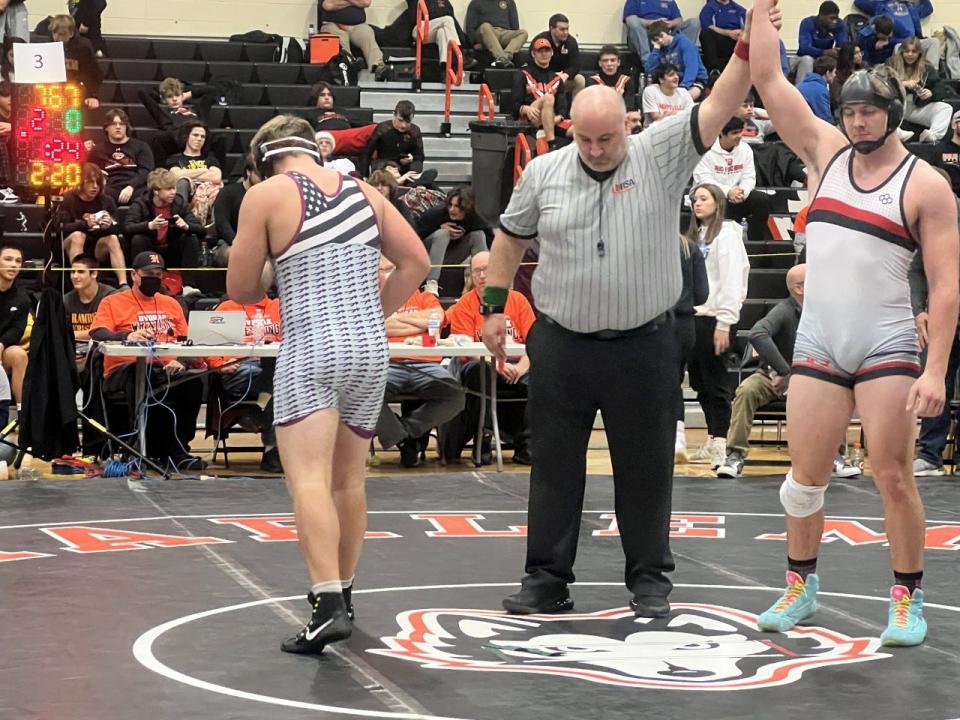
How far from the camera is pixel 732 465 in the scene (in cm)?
824

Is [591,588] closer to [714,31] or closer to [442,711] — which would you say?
[442,711]

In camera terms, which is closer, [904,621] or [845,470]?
[904,621]

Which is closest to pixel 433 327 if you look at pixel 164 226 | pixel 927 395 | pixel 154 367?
pixel 154 367

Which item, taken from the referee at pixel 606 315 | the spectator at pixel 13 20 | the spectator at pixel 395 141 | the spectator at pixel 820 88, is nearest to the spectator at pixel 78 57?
the spectator at pixel 13 20

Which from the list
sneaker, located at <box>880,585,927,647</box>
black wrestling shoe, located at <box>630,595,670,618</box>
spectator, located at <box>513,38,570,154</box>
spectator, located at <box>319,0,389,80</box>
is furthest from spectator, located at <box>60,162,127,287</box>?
sneaker, located at <box>880,585,927,647</box>

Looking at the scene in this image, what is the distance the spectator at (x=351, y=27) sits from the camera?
15.2m

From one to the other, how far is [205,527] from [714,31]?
10.5 m

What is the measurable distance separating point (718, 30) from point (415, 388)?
7861 millimetres

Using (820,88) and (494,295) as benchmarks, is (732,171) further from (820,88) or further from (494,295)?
(494,295)

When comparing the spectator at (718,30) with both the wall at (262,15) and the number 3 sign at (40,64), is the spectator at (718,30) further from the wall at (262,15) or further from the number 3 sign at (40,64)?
the number 3 sign at (40,64)

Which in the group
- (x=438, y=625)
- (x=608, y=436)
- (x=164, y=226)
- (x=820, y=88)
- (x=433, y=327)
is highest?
(x=820, y=88)

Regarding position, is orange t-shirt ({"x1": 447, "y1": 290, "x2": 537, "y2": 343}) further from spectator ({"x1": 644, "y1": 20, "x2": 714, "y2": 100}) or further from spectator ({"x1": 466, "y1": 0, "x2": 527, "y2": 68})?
spectator ({"x1": 466, "y1": 0, "x2": 527, "y2": 68})

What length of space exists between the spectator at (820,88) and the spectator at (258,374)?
21.7 ft

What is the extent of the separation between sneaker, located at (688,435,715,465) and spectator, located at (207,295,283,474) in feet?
7.79
